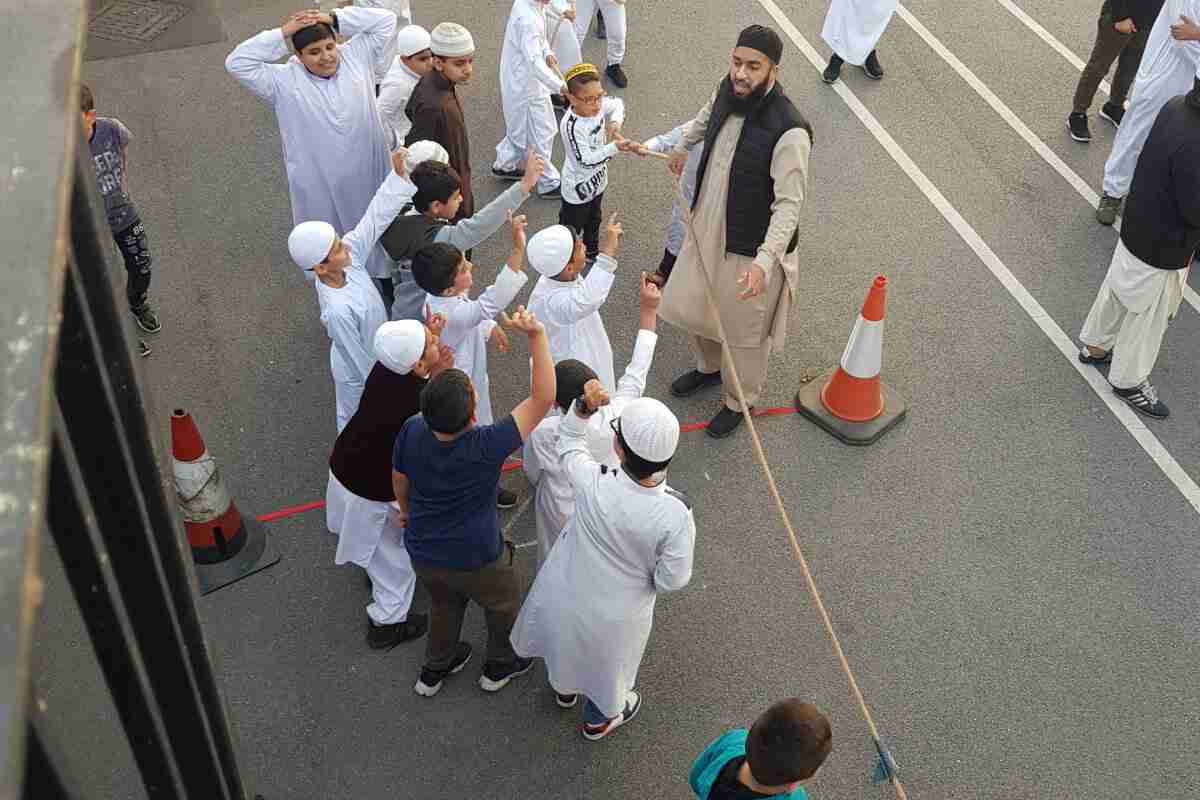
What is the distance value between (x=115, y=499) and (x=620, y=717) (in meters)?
3.62

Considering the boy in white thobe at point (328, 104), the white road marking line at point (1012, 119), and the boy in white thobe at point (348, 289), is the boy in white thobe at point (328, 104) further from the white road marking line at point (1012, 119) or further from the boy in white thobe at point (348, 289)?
the white road marking line at point (1012, 119)

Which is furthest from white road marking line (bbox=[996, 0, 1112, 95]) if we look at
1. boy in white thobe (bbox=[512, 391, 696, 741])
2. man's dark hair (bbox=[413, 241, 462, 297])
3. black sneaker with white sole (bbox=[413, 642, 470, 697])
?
black sneaker with white sole (bbox=[413, 642, 470, 697])

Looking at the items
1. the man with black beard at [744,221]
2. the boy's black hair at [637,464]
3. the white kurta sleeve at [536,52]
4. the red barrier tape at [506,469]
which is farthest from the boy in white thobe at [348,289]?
the white kurta sleeve at [536,52]

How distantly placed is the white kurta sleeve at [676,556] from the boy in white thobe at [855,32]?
627cm

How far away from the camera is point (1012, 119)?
897 cm

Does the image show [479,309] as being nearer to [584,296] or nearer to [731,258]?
[584,296]

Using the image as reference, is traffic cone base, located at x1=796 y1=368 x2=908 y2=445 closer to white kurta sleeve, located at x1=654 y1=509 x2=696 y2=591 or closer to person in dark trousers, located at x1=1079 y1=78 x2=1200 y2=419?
person in dark trousers, located at x1=1079 y1=78 x2=1200 y2=419

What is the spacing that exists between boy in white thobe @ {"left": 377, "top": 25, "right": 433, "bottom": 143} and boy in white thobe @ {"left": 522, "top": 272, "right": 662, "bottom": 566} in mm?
2229

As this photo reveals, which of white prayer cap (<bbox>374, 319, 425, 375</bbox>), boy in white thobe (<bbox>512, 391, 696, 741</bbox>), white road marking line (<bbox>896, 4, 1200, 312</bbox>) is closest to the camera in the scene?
boy in white thobe (<bbox>512, 391, 696, 741</bbox>)

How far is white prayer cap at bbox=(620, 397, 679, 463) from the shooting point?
377 cm

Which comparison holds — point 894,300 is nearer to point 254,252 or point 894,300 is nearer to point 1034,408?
point 1034,408

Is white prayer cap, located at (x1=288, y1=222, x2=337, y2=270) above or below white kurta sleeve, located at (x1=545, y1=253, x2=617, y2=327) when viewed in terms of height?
above

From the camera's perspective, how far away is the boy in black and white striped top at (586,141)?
626 centimetres

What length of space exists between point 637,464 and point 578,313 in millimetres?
1484
